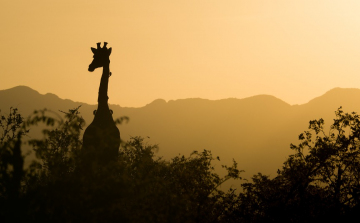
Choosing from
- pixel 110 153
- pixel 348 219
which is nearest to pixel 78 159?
pixel 110 153

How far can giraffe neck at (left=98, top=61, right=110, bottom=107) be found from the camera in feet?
76.0

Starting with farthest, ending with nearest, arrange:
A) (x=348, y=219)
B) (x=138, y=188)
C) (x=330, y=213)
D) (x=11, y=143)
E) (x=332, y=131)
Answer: (x=332, y=131), (x=330, y=213), (x=348, y=219), (x=138, y=188), (x=11, y=143)

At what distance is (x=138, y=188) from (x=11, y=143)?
424 cm

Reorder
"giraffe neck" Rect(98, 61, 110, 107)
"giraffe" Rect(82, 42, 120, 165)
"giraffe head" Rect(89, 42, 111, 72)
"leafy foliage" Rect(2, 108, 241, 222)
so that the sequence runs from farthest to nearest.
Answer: "giraffe head" Rect(89, 42, 111, 72) → "giraffe neck" Rect(98, 61, 110, 107) → "giraffe" Rect(82, 42, 120, 165) → "leafy foliage" Rect(2, 108, 241, 222)

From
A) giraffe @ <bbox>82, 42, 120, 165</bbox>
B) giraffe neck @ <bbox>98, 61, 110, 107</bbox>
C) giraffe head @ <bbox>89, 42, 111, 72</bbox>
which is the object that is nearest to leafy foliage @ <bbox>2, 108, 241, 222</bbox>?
giraffe @ <bbox>82, 42, 120, 165</bbox>

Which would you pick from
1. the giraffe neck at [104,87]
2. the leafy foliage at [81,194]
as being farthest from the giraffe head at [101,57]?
the leafy foliage at [81,194]

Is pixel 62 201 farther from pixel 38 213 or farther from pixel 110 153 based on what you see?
pixel 110 153

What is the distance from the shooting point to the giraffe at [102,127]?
695 inches

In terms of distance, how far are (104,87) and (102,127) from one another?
2.93 metres

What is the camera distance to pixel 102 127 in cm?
2159

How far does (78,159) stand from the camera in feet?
47.4

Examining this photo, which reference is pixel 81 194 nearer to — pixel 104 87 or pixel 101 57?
pixel 104 87

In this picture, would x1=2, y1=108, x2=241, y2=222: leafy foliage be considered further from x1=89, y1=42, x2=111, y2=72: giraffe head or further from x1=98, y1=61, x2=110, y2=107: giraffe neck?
x1=89, y1=42, x2=111, y2=72: giraffe head

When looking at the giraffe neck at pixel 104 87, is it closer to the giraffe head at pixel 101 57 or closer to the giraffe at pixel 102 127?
the giraffe at pixel 102 127
